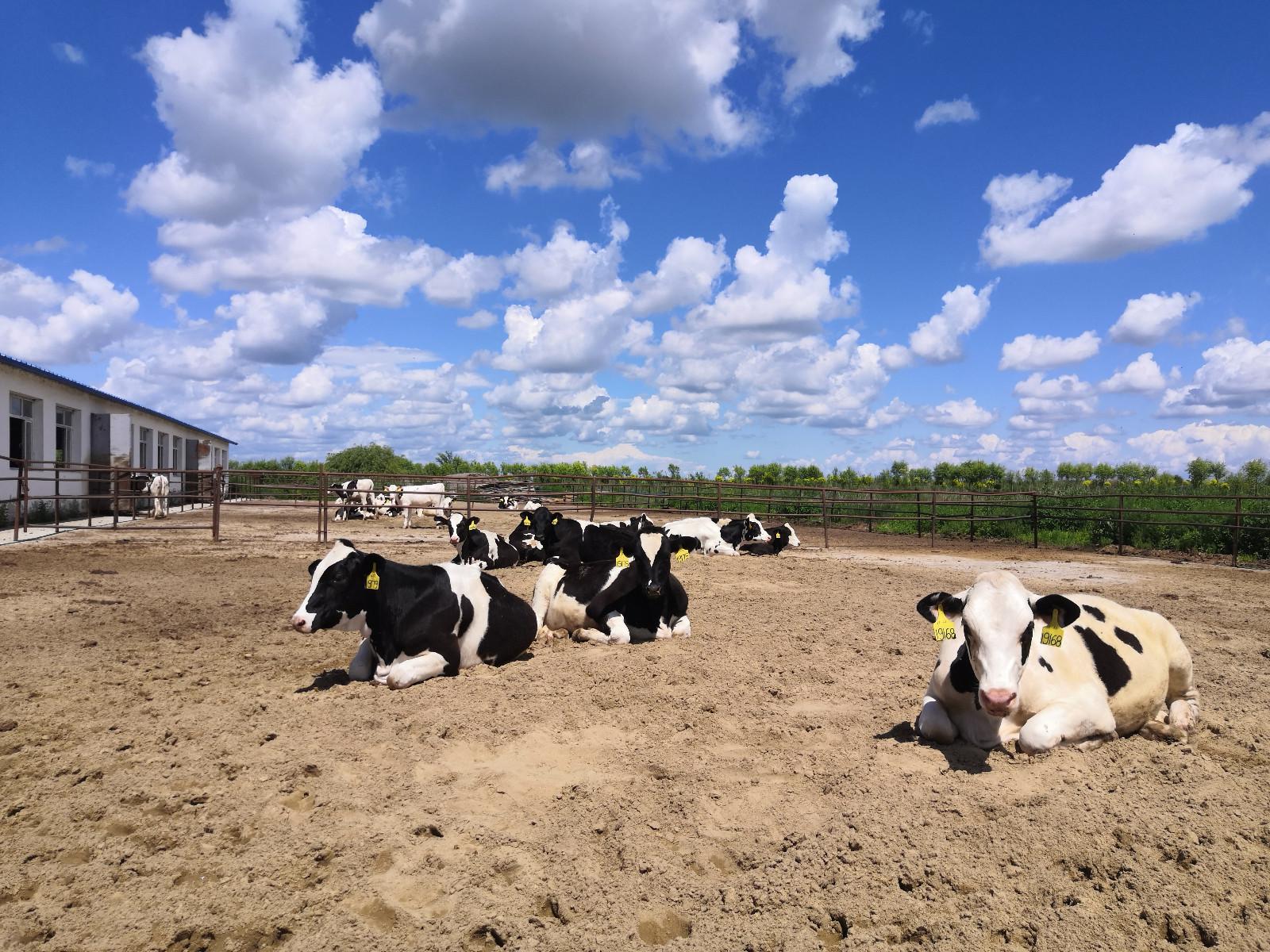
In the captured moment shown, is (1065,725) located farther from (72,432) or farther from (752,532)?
(72,432)

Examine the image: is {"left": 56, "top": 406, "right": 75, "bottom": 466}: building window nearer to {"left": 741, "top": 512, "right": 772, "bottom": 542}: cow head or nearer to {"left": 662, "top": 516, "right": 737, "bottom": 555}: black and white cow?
{"left": 662, "top": 516, "right": 737, "bottom": 555}: black and white cow

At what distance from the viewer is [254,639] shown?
704 cm

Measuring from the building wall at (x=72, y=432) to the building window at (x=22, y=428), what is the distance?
0.18ft

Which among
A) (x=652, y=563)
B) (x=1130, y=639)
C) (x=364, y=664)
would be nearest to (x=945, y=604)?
(x=1130, y=639)

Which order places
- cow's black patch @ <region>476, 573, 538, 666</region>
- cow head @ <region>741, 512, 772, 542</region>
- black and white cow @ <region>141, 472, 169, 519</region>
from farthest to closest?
1. black and white cow @ <region>141, 472, 169, 519</region>
2. cow head @ <region>741, 512, 772, 542</region>
3. cow's black patch @ <region>476, 573, 538, 666</region>

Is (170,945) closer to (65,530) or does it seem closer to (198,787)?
(198,787)

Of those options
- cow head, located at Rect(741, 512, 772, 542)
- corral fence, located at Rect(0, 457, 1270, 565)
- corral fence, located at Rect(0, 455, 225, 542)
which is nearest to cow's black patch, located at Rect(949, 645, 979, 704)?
corral fence, located at Rect(0, 457, 1270, 565)

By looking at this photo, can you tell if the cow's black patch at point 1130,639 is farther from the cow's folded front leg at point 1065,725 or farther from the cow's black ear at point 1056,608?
the cow's black ear at point 1056,608

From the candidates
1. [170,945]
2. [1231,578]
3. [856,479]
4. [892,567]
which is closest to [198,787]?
[170,945]

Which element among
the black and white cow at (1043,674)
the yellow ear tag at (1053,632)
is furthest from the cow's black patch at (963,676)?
the yellow ear tag at (1053,632)

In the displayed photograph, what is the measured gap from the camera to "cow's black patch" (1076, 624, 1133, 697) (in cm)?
425

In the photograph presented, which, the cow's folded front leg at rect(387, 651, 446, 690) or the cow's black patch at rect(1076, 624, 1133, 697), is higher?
the cow's black patch at rect(1076, 624, 1133, 697)

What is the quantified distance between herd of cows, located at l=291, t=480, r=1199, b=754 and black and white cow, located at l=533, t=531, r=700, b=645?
0.5 inches

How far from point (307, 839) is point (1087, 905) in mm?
2967
